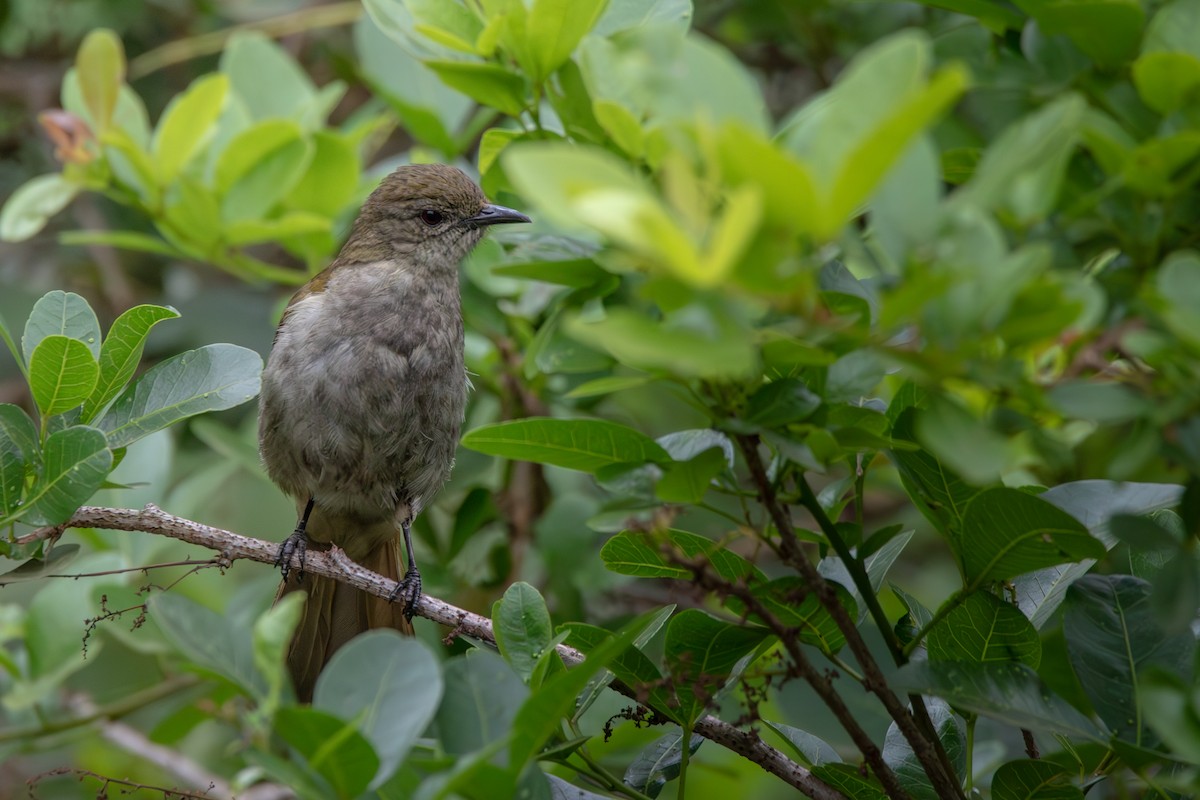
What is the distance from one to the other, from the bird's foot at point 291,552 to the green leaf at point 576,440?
5.18 feet

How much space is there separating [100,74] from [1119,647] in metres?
3.14

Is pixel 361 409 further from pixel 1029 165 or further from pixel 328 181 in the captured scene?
pixel 1029 165

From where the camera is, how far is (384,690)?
1.67 metres

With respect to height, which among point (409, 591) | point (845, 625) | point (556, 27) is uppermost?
point (556, 27)

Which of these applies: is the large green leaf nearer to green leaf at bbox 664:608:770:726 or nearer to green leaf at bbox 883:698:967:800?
green leaf at bbox 664:608:770:726

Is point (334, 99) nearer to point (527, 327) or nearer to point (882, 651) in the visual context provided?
point (527, 327)

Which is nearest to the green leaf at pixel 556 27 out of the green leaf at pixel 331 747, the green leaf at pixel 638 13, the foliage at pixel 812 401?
the foliage at pixel 812 401

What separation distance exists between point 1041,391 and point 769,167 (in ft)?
1.67

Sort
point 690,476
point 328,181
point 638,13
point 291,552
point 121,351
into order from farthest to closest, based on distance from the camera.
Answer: point 328,181
point 291,552
point 638,13
point 121,351
point 690,476

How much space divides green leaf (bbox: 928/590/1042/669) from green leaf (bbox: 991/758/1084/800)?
0.19 metres

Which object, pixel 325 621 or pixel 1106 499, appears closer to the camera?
pixel 1106 499

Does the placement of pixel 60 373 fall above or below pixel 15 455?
above

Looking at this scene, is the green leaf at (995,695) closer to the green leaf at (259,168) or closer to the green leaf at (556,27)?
the green leaf at (556,27)

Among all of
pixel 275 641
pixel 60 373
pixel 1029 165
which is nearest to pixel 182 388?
pixel 60 373
